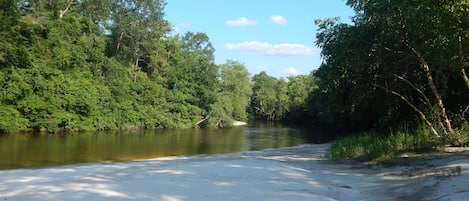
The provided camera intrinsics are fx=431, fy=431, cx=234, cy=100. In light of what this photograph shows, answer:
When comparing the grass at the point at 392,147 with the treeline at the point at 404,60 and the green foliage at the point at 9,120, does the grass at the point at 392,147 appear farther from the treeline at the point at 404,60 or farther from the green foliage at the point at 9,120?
the green foliage at the point at 9,120

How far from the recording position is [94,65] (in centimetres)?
5809

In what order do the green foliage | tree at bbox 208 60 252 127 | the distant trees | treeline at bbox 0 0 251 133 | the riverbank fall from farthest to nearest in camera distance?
1. the distant trees
2. tree at bbox 208 60 252 127
3. treeline at bbox 0 0 251 133
4. the green foliage
5. the riverbank

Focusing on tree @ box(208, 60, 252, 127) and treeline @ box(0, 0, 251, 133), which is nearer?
treeline @ box(0, 0, 251, 133)

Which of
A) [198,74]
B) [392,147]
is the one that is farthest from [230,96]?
[392,147]

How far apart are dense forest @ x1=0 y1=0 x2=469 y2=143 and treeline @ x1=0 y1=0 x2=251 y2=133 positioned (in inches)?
6.0

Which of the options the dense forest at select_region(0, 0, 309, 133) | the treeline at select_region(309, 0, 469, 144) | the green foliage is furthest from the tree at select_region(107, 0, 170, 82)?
the treeline at select_region(309, 0, 469, 144)

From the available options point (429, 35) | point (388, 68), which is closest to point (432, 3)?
point (429, 35)

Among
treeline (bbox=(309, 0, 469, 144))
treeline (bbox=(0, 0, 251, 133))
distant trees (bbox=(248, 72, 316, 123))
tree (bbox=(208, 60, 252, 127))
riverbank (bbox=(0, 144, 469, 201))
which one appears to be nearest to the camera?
riverbank (bbox=(0, 144, 469, 201))

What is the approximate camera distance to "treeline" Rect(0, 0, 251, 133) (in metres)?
44.0

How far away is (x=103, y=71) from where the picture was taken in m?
59.8

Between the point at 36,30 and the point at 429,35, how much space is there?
46.0 m

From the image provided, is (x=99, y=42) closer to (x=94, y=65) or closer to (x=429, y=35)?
(x=94, y=65)

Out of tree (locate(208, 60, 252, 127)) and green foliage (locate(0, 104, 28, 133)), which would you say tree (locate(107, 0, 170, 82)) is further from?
green foliage (locate(0, 104, 28, 133))

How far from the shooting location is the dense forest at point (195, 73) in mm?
15539
